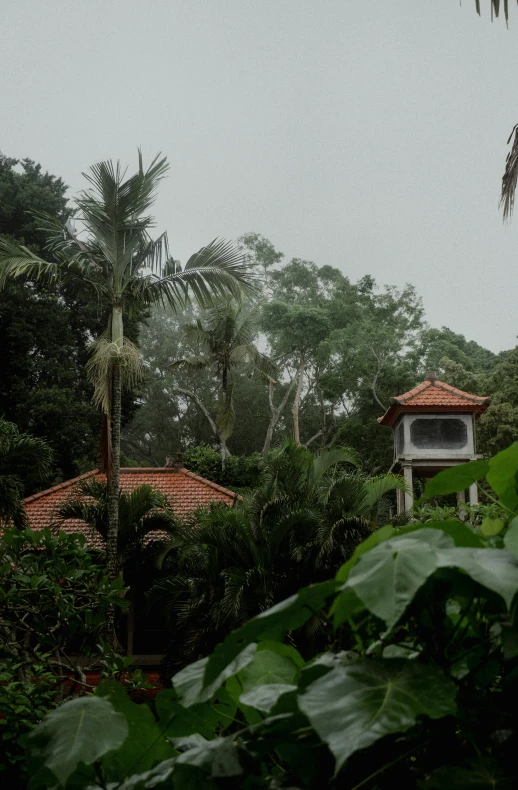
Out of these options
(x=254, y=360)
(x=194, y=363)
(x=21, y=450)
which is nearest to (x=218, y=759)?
(x=21, y=450)

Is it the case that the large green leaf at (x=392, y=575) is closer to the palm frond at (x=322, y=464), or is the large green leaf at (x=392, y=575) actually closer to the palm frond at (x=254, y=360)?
the palm frond at (x=322, y=464)

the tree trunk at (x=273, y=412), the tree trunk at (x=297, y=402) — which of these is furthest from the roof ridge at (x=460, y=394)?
the tree trunk at (x=273, y=412)

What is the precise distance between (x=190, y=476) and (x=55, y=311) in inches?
278

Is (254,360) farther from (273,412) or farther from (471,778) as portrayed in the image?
(471,778)

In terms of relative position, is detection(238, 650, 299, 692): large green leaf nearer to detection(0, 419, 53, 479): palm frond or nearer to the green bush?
detection(0, 419, 53, 479): palm frond

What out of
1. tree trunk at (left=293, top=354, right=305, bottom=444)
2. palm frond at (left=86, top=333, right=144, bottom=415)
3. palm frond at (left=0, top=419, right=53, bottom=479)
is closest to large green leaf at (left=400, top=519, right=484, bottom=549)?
palm frond at (left=0, top=419, right=53, bottom=479)

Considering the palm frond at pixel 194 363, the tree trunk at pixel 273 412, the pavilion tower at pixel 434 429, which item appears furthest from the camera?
the tree trunk at pixel 273 412

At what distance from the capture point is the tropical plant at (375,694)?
58cm

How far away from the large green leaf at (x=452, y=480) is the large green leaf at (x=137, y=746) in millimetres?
360

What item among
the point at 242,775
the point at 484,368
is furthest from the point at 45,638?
the point at 484,368

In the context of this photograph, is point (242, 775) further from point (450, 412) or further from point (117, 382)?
point (450, 412)

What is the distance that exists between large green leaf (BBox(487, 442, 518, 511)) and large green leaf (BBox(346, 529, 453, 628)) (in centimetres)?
21

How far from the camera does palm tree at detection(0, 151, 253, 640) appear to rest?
44.3 feet

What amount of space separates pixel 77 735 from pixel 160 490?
1765cm
